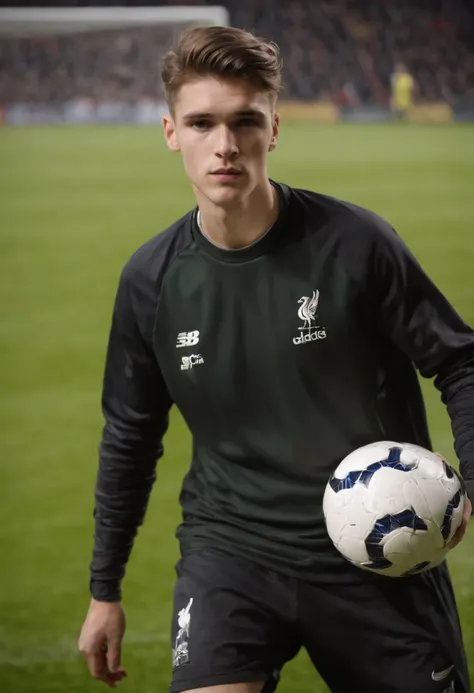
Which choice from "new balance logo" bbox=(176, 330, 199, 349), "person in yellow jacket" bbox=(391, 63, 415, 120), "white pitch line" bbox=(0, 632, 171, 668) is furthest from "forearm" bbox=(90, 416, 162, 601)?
"person in yellow jacket" bbox=(391, 63, 415, 120)

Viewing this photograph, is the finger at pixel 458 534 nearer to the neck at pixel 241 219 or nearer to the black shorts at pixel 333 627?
the black shorts at pixel 333 627

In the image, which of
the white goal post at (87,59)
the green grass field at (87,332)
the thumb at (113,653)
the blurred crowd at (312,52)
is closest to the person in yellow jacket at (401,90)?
the blurred crowd at (312,52)

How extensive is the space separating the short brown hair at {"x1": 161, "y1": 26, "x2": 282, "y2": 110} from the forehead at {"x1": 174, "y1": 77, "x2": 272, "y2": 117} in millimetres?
11

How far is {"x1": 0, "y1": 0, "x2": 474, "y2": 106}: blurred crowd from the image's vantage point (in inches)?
159

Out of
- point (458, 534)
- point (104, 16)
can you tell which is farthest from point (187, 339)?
point (104, 16)

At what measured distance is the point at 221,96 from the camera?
1925mm

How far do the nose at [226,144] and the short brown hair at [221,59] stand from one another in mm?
100

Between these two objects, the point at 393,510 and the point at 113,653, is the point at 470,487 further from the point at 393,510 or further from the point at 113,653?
the point at 113,653

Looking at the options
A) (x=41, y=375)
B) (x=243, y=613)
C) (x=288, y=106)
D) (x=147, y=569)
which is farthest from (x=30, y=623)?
(x=288, y=106)

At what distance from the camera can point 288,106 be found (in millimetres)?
7469

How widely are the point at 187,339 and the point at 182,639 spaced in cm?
57

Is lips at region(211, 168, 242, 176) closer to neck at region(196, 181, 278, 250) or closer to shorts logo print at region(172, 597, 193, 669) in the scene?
neck at region(196, 181, 278, 250)

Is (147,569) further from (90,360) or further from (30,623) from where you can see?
(90,360)

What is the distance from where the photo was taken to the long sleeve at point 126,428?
6.93 feet
